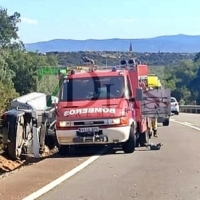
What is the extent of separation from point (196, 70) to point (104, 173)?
104 metres

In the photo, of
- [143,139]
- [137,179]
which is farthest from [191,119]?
[137,179]

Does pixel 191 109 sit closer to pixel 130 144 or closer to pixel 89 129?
pixel 130 144

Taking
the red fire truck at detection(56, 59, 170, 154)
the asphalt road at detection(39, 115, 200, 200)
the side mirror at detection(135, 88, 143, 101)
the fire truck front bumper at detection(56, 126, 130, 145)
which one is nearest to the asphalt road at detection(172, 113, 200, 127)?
the red fire truck at detection(56, 59, 170, 154)

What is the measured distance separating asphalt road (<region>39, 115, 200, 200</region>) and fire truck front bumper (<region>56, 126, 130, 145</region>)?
0.44m

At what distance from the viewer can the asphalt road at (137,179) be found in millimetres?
10782

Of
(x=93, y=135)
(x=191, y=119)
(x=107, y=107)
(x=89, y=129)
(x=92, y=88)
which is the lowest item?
(x=191, y=119)

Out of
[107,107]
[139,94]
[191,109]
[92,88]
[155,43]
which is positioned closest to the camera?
[107,107]

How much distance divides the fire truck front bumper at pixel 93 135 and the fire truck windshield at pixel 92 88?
1.32 metres

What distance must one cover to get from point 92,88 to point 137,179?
271 inches

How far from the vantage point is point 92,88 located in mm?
19250

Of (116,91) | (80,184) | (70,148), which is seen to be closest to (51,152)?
(70,148)

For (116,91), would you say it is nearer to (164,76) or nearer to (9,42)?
(9,42)

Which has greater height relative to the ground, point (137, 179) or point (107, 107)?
point (107, 107)

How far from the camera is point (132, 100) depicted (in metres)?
19.5
